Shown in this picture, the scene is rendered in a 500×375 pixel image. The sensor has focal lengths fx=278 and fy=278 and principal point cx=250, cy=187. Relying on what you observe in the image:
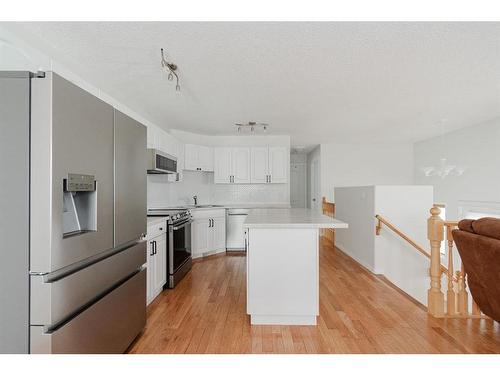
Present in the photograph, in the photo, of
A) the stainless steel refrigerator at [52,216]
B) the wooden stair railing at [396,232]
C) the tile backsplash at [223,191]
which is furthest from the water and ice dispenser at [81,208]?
the tile backsplash at [223,191]

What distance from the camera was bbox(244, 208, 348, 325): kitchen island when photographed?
2396 millimetres

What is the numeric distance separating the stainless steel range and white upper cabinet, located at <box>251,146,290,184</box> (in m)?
2.20

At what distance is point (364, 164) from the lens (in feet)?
24.7

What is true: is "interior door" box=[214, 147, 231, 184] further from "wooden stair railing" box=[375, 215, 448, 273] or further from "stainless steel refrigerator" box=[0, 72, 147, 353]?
"stainless steel refrigerator" box=[0, 72, 147, 353]

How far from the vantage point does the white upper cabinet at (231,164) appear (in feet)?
19.2

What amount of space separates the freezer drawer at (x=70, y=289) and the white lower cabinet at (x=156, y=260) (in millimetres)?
929

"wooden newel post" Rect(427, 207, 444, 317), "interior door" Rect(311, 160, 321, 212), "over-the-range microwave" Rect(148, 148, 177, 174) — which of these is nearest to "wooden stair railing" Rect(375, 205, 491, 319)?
"wooden newel post" Rect(427, 207, 444, 317)

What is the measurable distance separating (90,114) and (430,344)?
9.04ft

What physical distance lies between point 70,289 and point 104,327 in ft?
1.34

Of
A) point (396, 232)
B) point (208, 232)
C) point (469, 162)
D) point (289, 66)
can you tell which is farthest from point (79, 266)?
point (469, 162)

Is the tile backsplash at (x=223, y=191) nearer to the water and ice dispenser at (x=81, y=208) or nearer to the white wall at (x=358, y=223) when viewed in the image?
the white wall at (x=358, y=223)

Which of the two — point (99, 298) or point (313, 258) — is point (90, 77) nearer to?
point (99, 298)

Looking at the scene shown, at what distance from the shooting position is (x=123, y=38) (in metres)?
2.15

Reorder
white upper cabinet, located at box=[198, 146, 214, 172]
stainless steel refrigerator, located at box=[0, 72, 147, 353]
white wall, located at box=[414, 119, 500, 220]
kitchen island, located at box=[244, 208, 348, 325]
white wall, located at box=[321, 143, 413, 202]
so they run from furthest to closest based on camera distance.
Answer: white wall, located at box=[321, 143, 413, 202]
white upper cabinet, located at box=[198, 146, 214, 172]
white wall, located at box=[414, 119, 500, 220]
kitchen island, located at box=[244, 208, 348, 325]
stainless steel refrigerator, located at box=[0, 72, 147, 353]
